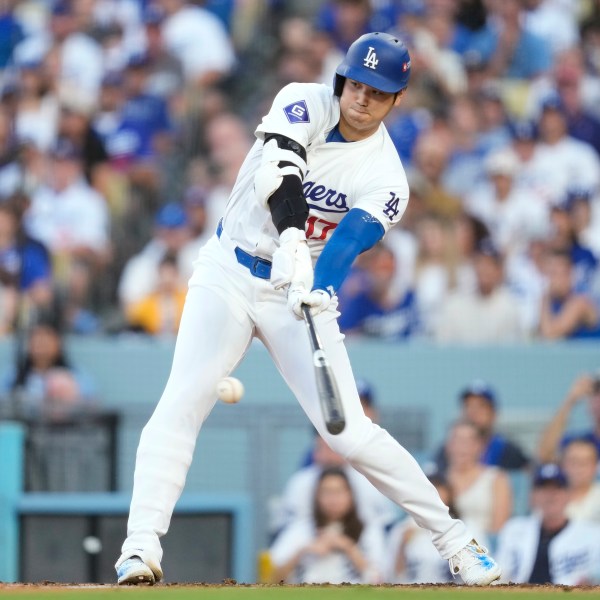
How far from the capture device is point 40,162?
10.2 m

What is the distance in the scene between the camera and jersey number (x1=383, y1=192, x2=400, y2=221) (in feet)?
16.8

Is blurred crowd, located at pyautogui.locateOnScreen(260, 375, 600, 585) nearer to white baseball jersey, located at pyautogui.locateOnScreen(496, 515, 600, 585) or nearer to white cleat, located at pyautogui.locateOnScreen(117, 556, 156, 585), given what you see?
white baseball jersey, located at pyautogui.locateOnScreen(496, 515, 600, 585)

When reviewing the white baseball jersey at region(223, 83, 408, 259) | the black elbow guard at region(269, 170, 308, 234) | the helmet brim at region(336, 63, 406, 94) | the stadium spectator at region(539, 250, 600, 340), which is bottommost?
the black elbow guard at region(269, 170, 308, 234)

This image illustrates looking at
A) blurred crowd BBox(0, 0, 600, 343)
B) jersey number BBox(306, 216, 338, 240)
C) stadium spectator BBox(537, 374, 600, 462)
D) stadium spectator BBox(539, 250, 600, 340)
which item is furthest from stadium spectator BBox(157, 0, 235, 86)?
jersey number BBox(306, 216, 338, 240)

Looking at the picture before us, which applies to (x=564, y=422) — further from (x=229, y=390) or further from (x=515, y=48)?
(x=515, y=48)

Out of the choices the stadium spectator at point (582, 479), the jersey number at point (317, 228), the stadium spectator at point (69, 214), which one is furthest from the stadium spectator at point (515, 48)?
the jersey number at point (317, 228)

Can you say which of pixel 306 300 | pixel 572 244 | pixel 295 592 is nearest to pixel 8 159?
pixel 572 244

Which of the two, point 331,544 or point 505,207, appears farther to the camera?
point 505,207

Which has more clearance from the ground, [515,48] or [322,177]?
[515,48]

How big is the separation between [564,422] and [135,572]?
395cm

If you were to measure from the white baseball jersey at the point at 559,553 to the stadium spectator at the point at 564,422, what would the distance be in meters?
0.84

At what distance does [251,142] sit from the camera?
10.5 m

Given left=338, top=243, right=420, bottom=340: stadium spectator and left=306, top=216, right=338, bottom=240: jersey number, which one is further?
left=338, top=243, right=420, bottom=340: stadium spectator

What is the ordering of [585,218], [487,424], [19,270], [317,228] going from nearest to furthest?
[317,228], [487,424], [19,270], [585,218]
